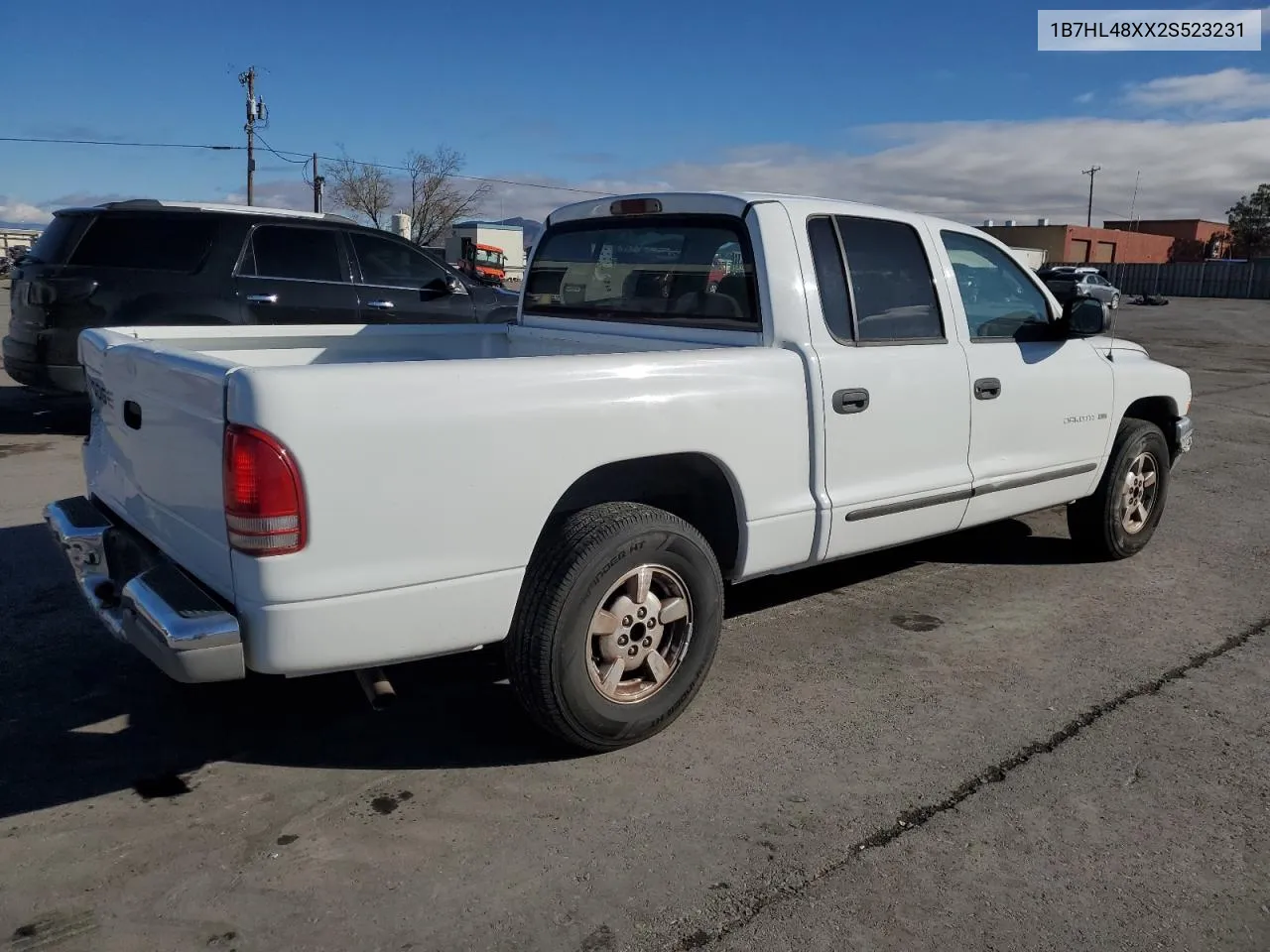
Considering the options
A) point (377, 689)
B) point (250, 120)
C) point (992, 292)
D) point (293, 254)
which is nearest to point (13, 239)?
point (250, 120)

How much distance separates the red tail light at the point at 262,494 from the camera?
2.67 m

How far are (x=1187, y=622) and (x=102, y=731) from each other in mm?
4530

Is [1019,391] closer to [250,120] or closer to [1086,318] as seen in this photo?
[1086,318]

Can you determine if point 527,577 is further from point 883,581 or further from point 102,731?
point 883,581

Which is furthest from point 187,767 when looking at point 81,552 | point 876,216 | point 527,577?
point 876,216

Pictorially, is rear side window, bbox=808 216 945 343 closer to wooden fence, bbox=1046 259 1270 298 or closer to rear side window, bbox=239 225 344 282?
rear side window, bbox=239 225 344 282

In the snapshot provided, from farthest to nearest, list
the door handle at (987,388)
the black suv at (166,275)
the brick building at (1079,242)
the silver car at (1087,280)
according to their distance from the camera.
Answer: the brick building at (1079,242), the silver car at (1087,280), the black suv at (166,275), the door handle at (987,388)

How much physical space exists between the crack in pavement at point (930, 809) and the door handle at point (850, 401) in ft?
4.37

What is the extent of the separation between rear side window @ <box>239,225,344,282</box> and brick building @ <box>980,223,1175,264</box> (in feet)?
209

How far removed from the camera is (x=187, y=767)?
3.39 m

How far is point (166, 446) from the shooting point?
311cm

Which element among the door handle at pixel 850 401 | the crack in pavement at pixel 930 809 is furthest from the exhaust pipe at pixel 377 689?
the door handle at pixel 850 401

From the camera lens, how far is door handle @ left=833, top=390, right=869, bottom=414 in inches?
156

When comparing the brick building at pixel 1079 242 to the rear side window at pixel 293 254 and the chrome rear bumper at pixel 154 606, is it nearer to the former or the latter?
the rear side window at pixel 293 254
